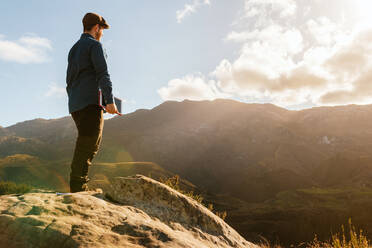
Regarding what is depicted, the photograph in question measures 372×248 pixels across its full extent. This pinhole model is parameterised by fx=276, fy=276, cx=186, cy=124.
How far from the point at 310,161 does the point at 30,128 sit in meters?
150

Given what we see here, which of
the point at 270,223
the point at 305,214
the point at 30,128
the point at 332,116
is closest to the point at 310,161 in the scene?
the point at 332,116

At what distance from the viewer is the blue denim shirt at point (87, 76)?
2.99 meters

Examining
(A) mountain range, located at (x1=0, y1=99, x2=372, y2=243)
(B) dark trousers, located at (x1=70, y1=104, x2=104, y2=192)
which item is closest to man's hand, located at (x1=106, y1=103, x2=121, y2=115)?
(B) dark trousers, located at (x1=70, y1=104, x2=104, y2=192)

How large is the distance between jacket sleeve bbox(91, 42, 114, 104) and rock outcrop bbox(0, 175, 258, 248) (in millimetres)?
1035

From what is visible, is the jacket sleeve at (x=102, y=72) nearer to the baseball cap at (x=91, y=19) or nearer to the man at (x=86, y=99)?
the man at (x=86, y=99)

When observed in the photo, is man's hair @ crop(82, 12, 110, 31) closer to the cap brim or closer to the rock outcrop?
the cap brim

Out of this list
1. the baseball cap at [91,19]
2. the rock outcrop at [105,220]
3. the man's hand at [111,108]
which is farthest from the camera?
the baseball cap at [91,19]

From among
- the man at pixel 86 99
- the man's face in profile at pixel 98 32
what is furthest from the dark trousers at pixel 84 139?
the man's face in profile at pixel 98 32

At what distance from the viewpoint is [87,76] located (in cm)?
312

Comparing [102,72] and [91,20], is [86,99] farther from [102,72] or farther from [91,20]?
[91,20]

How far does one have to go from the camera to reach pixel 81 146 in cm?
302

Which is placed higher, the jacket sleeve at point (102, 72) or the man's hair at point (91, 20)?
the man's hair at point (91, 20)

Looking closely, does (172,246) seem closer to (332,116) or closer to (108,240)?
(108,240)

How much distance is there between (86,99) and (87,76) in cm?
30
